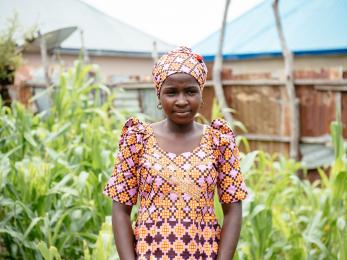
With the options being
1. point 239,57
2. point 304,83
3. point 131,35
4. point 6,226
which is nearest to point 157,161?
point 6,226

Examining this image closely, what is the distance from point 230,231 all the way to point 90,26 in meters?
9.02

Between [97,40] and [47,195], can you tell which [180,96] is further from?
[97,40]

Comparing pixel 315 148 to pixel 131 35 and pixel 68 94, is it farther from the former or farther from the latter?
pixel 131 35

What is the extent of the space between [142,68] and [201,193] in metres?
9.12

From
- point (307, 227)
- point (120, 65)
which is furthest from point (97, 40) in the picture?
point (307, 227)

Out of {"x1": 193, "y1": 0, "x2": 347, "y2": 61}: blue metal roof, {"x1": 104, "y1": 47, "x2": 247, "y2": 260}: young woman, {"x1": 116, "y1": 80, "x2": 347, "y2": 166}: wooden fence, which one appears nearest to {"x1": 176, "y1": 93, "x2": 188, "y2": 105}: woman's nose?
{"x1": 104, "y1": 47, "x2": 247, "y2": 260}: young woman

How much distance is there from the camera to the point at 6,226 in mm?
2383

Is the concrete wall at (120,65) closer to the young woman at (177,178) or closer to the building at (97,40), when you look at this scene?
the building at (97,40)

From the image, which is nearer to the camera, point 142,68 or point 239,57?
point 239,57

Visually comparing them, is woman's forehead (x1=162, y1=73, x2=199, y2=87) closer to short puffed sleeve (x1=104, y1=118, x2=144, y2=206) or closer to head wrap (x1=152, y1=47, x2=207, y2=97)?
head wrap (x1=152, y1=47, x2=207, y2=97)

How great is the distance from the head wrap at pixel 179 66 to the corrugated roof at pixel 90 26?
6.39 metres

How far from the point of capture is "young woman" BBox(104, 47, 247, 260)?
4.82ft

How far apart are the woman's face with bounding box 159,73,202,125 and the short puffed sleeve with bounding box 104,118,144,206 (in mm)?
139

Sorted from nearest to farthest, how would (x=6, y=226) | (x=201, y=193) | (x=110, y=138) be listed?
(x=201, y=193) → (x=6, y=226) → (x=110, y=138)
